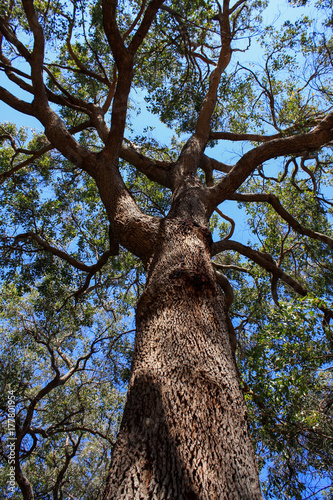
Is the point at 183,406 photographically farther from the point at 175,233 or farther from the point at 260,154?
the point at 260,154

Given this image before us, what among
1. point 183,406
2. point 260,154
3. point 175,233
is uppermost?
point 260,154

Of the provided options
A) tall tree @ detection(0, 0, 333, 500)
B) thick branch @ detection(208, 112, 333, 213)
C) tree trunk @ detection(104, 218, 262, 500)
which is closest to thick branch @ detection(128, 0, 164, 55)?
tall tree @ detection(0, 0, 333, 500)

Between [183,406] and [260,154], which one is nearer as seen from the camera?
[183,406]

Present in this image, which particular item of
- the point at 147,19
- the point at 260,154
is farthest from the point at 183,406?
the point at 147,19

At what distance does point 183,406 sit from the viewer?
1.44 metres

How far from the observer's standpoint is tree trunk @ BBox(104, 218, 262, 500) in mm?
1193

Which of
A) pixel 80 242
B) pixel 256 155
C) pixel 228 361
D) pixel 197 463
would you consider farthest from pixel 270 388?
pixel 80 242

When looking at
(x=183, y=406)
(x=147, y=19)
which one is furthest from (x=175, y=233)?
(x=147, y=19)

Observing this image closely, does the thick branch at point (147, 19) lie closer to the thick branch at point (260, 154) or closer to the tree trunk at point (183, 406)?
the thick branch at point (260, 154)

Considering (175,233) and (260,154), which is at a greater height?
(260,154)

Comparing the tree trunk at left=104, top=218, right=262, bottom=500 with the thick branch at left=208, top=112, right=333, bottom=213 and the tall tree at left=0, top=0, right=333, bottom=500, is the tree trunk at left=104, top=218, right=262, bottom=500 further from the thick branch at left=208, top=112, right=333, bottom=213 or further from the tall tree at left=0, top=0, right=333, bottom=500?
the thick branch at left=208, top=112, right=333, bottom=213

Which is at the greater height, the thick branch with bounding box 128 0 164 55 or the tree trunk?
the thick branch with bounding box 128 0 164 55

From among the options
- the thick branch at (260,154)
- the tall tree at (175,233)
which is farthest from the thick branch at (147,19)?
the thick branch at (260,154)

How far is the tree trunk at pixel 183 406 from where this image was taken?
3.92ft
